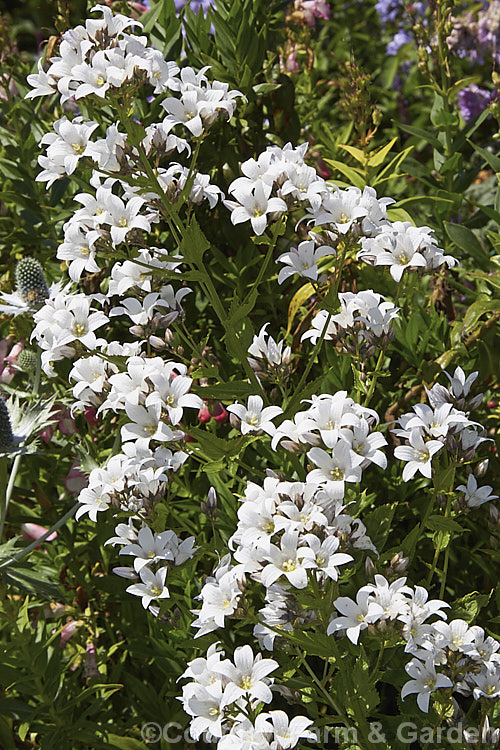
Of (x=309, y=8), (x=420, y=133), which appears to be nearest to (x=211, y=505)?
(x=420, y=133)

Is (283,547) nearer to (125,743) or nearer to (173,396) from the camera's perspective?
(173,396)

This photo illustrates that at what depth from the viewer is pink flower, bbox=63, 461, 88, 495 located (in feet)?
6.14

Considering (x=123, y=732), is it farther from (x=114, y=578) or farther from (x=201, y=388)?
(x=201, y=388)

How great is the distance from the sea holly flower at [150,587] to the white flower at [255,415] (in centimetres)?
26

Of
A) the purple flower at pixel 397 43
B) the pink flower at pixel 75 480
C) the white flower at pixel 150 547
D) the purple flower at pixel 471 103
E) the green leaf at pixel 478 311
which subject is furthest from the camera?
the purple flower at pixel 397 43

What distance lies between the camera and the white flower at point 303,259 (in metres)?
1.36

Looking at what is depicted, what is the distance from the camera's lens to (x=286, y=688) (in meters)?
1.31

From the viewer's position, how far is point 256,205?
4.31 ft

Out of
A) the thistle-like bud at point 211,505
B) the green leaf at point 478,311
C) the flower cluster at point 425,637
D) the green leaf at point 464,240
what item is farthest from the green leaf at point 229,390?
the green leaf at point 464,240

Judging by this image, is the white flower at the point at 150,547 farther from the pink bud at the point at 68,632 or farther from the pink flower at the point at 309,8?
the pink flower at the point at 309,8

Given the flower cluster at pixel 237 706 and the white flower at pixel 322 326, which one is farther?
the white flower at pixel 322 326

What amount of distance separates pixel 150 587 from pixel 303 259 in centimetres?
59

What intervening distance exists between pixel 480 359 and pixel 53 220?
106 centimetres

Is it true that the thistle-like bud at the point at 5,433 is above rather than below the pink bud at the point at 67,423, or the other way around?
above
